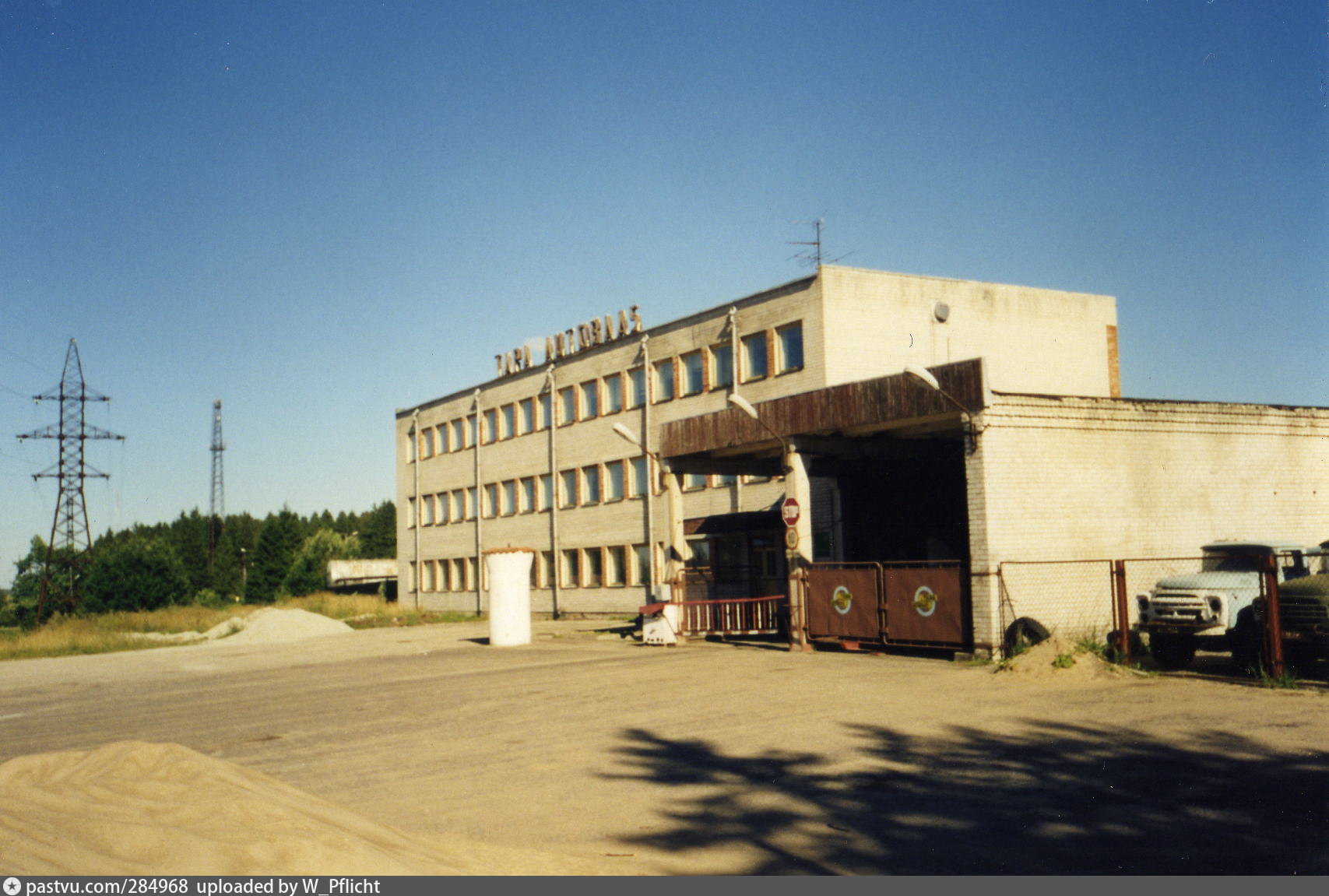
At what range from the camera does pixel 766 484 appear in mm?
36844

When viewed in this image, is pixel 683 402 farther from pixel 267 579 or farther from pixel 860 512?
pixel 267 579

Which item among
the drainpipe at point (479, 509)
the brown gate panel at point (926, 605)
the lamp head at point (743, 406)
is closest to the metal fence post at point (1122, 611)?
the brown gate panel at point (926, 605)

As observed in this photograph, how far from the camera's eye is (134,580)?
6575cm

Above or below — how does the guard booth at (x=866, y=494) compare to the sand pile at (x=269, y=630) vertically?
above

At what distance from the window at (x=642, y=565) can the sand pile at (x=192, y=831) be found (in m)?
34.9

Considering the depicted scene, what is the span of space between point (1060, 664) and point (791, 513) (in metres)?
8.09

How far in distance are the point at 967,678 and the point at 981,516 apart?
375cm

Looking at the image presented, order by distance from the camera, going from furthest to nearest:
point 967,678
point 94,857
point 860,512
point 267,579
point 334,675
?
point 267,579, point 860,512, point 334,675, point 967,678, point 94,857

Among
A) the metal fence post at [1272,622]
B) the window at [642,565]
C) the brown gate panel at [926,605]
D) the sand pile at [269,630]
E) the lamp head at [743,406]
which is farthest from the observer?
the window at [642,565]

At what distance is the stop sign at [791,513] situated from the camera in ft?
77.7

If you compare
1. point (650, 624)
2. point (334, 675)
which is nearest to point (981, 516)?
point (650, 624)

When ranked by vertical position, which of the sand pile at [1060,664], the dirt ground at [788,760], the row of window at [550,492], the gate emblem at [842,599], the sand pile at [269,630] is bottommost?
the sand pile at [269,630]

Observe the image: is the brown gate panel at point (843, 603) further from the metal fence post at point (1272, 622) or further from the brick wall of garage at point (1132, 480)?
the metal fence post at point (1272, 622)

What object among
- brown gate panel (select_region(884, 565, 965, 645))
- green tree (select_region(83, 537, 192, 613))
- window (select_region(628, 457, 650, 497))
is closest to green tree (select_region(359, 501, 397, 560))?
green tree (select_region(83, 537, 192, 613))
